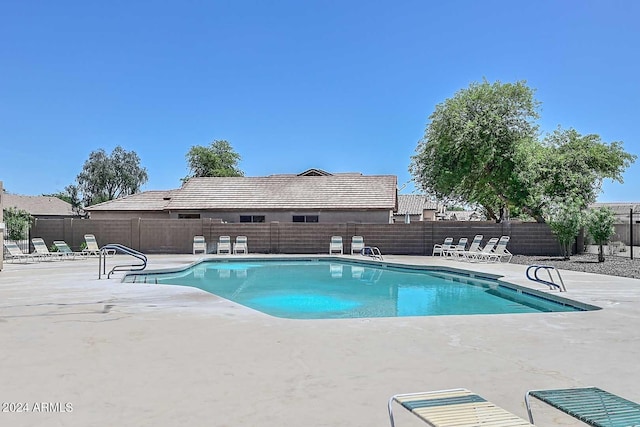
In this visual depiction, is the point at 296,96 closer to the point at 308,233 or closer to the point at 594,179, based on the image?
the point at 308,233

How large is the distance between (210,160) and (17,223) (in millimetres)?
34096

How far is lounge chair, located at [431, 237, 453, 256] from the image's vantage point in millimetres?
22047

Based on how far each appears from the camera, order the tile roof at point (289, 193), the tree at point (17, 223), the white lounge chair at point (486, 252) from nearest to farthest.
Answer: the white lounge chair at point (486, 252), the tree at point (17, 223), the tile roof at point (289, 193)

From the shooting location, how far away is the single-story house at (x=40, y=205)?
52219mm

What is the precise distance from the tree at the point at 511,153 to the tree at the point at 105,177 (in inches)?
1964

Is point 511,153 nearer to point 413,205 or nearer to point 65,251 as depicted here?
point 65,251

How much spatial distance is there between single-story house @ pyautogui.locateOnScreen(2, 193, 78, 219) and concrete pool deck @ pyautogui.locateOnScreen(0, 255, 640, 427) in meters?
50.0

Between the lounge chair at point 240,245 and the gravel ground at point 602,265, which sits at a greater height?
the lounge chair at point 240,245

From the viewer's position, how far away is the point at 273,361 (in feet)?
17.4

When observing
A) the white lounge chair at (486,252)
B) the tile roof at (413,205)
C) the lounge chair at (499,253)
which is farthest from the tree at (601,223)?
the tile roof at (413,205)

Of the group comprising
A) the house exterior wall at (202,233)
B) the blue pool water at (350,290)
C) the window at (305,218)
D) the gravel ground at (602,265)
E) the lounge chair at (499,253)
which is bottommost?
the blue pool water at (350,290)

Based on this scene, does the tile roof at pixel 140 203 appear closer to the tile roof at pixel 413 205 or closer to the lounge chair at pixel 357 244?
the lounge chair at pixel 357 244

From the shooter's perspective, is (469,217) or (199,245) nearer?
(199,245)

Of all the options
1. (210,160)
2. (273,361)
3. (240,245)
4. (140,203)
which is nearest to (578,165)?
(240,245)
